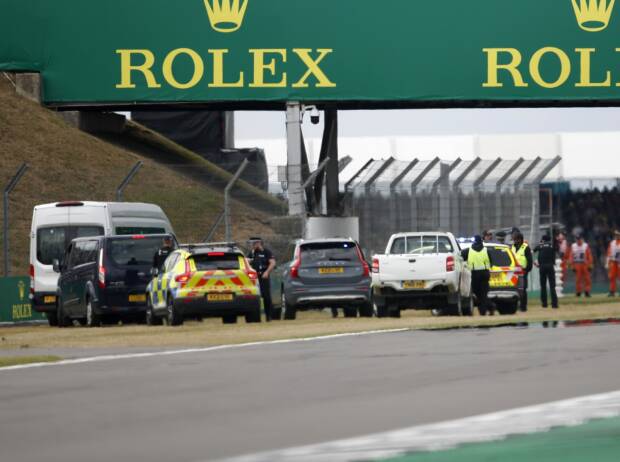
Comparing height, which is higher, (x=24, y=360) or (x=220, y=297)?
(x=220, y=297)

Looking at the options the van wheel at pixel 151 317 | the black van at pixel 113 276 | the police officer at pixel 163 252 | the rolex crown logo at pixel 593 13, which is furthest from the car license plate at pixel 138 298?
the rolex crown logo at pixel 593 13

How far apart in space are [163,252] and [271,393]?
52.2ft

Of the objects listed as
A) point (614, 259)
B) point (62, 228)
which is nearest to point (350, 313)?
point (62, 228)

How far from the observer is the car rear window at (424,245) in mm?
28484

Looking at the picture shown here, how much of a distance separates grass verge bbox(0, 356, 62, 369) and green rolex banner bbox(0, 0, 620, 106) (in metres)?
22.4

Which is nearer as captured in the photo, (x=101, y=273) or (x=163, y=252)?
(x=101, y=273)

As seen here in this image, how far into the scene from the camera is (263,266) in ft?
98.4

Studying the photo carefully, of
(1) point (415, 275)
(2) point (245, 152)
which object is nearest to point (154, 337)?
(1) point (415, 275)

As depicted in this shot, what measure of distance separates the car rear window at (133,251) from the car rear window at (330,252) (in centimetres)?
247

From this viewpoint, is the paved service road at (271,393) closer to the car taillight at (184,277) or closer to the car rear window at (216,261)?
the car taillight at (184,277)

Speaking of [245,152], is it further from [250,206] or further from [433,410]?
[433,410]

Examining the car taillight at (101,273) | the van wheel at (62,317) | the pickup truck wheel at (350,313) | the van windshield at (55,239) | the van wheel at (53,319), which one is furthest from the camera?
the van windshield at (55,239)

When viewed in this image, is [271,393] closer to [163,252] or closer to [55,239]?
[163,252]

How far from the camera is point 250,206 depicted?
151ft
